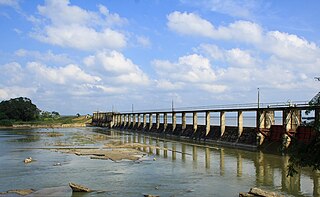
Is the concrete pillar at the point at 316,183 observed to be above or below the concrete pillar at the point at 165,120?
below

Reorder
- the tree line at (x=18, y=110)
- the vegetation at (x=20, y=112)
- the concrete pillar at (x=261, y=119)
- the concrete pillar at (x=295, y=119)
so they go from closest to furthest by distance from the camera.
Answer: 1. the concrete pillar at (x=295, y=119)
2. the concrete pillar at (x=261, y=119)
3. the vegetation at (x=20, y=112)
4. the tree line at (x=18, y=110)

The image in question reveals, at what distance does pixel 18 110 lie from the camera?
14138cm

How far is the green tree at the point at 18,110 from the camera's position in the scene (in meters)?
140

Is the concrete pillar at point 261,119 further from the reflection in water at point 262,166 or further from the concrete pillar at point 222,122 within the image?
the concrete pillar at point 222,122

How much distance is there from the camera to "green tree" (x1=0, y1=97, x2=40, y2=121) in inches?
5526

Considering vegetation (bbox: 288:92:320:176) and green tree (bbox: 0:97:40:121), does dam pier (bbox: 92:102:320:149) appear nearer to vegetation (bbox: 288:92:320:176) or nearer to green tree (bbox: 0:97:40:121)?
vegetation (bbox: 288:92:320:176)

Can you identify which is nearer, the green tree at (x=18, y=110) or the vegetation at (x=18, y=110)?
the vegetation at (x=18, y=110)

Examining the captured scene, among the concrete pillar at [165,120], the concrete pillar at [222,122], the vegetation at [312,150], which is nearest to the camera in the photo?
the vegetation at [312,150]

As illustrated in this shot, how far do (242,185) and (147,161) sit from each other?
46.5 feet

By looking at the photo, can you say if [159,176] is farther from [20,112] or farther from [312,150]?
[20,112]

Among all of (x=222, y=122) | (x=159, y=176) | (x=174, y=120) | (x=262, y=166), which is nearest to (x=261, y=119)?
(x=222, y=122)

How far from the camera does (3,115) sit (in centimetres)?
13688

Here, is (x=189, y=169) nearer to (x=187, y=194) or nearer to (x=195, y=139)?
(x=187, y=194)

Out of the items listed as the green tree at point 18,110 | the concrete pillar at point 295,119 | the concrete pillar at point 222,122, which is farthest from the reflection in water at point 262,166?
the green tree at point 18,110
